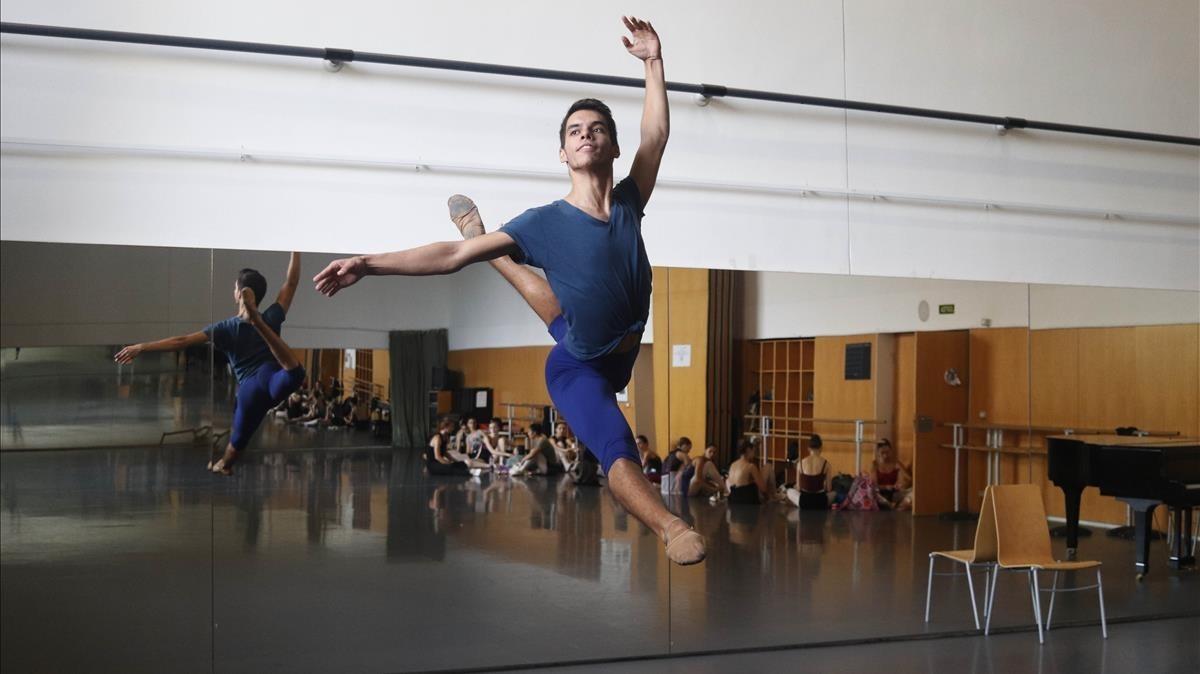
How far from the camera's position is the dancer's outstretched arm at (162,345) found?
20.7 ft

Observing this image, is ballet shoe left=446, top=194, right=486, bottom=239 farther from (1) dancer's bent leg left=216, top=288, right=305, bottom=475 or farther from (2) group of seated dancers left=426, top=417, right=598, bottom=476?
(2) group of seated dancers left=426, top=417, right=598, bottom=476

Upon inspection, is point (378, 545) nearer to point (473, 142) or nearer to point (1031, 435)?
point (473, 142)

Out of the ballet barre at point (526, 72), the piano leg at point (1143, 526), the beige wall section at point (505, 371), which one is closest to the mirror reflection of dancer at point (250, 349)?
the beige wall section at point (505, 371)

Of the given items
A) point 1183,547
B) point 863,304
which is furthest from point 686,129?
point 1183,547

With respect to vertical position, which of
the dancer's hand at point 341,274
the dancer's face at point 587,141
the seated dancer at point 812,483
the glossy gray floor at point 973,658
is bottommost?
the glossy gray floor at point 973,658

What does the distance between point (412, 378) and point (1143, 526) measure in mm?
5400

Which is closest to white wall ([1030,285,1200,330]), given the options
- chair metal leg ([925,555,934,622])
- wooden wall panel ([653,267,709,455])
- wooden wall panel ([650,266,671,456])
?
chair metal leg ([925,555,934,622])

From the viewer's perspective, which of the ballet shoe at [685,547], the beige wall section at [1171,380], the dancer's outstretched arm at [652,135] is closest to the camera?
the ballet shoe at [685,547]

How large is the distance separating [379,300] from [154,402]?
1377 millimetres

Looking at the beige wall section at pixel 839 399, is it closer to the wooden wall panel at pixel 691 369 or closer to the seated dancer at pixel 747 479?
the seated dancer at pixel 747 479

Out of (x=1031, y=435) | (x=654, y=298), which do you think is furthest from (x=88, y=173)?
(x=1031, y=435)

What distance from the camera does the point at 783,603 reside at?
7602mm

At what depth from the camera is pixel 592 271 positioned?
11.6 feet

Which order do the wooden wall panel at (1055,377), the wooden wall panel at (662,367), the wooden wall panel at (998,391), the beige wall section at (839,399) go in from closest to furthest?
the wooden wall panel at (662,367), the beige wall section at (839,399), the wooden wall panel at (998,391), the wooden wall panel at (1055,377)
